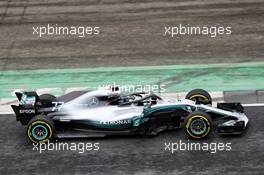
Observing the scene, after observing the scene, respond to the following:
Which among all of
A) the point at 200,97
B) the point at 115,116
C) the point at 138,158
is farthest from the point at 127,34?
the point at 138,158

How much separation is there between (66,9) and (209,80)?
966cm

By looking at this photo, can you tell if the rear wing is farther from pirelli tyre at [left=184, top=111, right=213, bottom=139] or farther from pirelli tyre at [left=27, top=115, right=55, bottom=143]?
pirelli tyre at [left=27, top=115, right=55, bottom=143]

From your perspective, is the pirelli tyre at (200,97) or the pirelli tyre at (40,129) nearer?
the pirelli tyre at (40,129)

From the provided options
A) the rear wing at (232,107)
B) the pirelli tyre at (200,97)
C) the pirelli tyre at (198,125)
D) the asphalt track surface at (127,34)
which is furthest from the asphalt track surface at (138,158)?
the asphalt track surface at (127,34)

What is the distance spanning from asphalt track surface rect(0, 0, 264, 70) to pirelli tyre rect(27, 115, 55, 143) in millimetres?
5765

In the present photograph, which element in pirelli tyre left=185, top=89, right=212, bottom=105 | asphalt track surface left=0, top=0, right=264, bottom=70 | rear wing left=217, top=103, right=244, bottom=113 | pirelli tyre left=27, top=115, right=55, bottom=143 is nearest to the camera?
pirelli tyre left=27, top=115, right=55, bottom=143

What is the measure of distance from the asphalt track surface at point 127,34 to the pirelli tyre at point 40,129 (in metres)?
5.76

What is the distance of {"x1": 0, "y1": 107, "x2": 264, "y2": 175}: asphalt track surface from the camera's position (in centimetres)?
1074

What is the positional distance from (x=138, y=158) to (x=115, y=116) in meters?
1.24

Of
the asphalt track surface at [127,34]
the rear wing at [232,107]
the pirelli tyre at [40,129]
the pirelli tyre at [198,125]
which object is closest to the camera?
the pirelli tyre at [198,125]

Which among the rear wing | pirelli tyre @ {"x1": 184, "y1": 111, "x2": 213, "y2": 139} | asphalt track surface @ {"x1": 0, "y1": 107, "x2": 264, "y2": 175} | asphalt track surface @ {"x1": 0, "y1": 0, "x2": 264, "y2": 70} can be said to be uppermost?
asphalt track surface @ {"x1": 0, "y1": 0, "x2": 264, "y2": 70}

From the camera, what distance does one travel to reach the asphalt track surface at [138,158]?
423 inches

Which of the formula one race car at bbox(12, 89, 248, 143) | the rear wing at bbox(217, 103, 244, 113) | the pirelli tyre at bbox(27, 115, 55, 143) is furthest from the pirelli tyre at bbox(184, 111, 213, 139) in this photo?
the pirelli tyre at bbox(27, 115, 55, 143)

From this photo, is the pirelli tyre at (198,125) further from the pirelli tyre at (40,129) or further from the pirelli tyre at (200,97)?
the pirelli tyre at (40,129)
